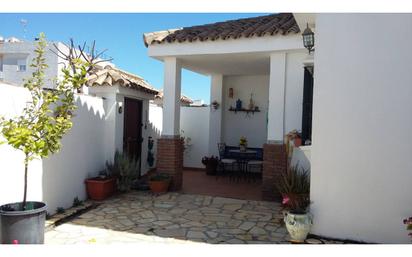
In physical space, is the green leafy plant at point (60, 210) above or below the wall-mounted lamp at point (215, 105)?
below

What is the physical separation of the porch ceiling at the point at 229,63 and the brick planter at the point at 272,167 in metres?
2.71

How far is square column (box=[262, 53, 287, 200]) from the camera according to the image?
8484mm

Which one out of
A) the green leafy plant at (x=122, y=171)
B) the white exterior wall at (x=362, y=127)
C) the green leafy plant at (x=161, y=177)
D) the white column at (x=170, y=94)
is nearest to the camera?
the white exterior wall at (x=362, y=127)

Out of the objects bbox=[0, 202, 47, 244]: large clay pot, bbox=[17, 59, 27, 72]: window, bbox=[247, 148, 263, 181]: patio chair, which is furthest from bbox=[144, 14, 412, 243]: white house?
bbox=[17, 59, 27, 72]: window

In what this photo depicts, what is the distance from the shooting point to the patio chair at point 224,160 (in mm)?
11787

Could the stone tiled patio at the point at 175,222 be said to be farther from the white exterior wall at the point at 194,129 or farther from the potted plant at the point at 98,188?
the white exterior wall at the point at 194,129

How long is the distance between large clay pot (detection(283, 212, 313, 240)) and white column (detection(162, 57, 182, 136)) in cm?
502

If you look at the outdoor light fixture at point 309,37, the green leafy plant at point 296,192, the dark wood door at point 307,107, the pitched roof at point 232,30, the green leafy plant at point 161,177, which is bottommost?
the green leafy plant at point 161,177

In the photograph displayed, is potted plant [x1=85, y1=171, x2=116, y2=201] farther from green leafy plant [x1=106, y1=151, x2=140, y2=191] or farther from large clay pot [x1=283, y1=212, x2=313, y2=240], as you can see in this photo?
large clay pot [x1=283, y1=212, x2=313, y2=240]

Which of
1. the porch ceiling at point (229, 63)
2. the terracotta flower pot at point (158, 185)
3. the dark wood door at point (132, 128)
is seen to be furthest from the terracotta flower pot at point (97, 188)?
the porch ceiling at point (229, 63)

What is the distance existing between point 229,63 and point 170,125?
2.88 meters

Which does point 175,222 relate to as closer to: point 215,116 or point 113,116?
point 113,116

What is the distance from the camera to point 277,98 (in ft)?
28.3
